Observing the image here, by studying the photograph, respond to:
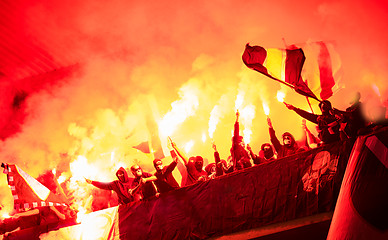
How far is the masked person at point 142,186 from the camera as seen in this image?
5.62 m

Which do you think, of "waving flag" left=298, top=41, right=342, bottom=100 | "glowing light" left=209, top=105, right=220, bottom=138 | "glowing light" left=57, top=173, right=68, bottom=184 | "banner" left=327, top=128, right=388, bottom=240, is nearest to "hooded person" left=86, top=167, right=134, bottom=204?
"glowing light" left=209, top=105, right=220, bottom=138

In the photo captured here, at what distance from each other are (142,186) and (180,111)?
338cm

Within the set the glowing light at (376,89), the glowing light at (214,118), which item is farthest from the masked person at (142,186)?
the glowing light at (376,89)

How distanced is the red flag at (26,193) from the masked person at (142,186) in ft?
6.80

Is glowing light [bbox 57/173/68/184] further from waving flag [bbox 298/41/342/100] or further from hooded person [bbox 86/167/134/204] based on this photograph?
waving flag [bbox 298/41/342/100]

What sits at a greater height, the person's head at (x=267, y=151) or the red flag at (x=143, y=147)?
the red flag at (x=143, y=147)

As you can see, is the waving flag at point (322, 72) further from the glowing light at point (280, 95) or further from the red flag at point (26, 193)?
the red flag at point (26, 193)

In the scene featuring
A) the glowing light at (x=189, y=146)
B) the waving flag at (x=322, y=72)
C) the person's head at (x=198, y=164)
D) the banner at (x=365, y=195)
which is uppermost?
the waving flag at (x=322, y=72)

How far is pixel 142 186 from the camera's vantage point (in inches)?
223

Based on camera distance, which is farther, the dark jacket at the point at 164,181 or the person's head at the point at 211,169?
the person's head at the point at 211,169

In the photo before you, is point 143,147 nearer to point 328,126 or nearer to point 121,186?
point 121,186

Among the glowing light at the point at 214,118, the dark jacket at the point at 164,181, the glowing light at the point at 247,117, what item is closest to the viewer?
the dark jacket at the point at 164,181

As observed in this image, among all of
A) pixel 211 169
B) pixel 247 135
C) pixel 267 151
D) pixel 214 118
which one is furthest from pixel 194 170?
pixel 214 118

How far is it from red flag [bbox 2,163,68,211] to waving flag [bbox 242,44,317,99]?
4888 millimetres
